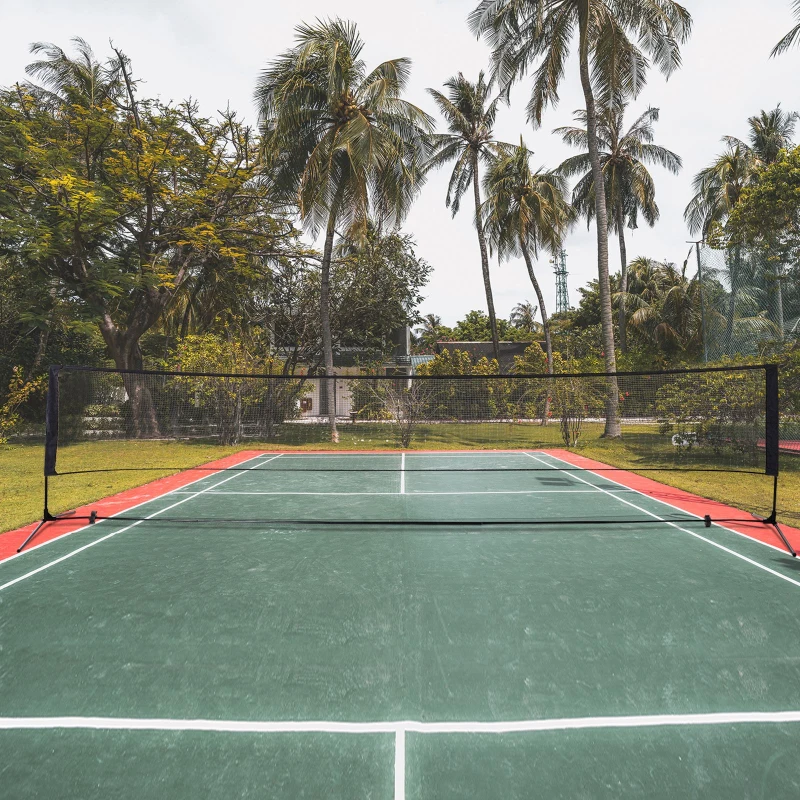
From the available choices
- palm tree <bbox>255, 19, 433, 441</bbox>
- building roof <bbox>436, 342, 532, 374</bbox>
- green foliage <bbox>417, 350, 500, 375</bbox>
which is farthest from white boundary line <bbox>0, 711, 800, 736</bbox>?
building roof <bbox>436, 342, 532, 374</bbox>

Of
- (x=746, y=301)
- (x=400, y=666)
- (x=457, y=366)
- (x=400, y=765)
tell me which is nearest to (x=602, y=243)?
(x=746, y=301)

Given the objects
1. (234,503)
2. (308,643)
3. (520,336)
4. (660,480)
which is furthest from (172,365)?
(520,336)

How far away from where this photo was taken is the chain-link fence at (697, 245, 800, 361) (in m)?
12.5

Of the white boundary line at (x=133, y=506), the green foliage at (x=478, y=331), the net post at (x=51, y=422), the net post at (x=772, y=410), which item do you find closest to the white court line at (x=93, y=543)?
the white boundary line at (x=133, y=506)

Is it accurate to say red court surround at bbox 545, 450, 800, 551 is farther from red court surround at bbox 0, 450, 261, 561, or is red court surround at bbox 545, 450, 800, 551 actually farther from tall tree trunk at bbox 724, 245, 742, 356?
red court surround at bbox 0, 450, 261, 561

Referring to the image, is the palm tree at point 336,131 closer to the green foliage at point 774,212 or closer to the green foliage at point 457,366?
the green foliage at point 457,366

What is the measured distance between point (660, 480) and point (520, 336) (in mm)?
37775

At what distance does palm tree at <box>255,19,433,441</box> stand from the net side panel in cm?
158

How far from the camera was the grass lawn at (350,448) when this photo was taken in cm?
827

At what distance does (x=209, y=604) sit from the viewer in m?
4.06

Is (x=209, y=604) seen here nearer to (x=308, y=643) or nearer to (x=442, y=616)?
(x=308, y=643)

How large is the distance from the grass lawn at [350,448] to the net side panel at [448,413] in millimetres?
98

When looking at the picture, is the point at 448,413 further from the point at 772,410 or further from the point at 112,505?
the point at 772,410

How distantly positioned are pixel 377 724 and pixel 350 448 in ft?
47.4
